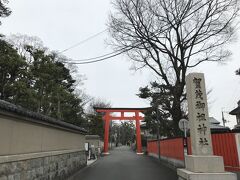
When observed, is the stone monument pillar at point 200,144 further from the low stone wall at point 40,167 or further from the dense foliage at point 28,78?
the dense foliage at point 28,78

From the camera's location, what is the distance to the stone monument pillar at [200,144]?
6.93 m

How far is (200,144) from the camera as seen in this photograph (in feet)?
25.2

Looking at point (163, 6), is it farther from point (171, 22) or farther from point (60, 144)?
point (60, 144)

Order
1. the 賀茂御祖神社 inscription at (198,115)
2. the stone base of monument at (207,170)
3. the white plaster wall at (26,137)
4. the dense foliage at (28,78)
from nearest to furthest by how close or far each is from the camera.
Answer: the white plaster wall at (26,137)
the stone base of monument at (207,170)
the 賀茂御祖神社 inscription at (198,115)
the dense foliage at (28,78)

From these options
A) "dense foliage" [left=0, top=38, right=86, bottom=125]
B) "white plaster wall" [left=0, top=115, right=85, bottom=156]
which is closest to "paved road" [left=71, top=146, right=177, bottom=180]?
"white plaster wall" [left=0, top=115, right=85, bottom=156]

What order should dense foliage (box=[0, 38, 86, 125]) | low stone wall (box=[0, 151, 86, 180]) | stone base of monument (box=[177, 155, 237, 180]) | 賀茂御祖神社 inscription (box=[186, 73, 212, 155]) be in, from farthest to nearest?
dense foliage (box=[0, 38, 86, 125]), 賀茂御祖神社 inscription (box=[186, 73, 212, 155]), stone base of monument (box=[177, 155, 237, 180]), low stone wall (box=[0, 151, 86, 180])

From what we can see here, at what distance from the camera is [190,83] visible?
27.6 ft

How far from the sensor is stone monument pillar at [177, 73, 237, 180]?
693 centimetres

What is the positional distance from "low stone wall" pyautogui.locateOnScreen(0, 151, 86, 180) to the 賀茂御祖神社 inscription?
5.00 m

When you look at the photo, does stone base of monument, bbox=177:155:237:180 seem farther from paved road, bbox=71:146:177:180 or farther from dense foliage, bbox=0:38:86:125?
dense foliage, bbox=0:38:86:125

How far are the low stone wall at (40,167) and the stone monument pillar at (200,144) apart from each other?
4555 millimetres

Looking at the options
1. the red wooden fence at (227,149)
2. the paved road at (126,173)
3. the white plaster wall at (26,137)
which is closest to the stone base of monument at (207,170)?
the red wooden fence at (227,149)

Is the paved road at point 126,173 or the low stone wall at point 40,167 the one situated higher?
the low stone wall at point 40,167

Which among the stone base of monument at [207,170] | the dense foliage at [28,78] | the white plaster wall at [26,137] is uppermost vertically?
the dense foliage at [28,78]
